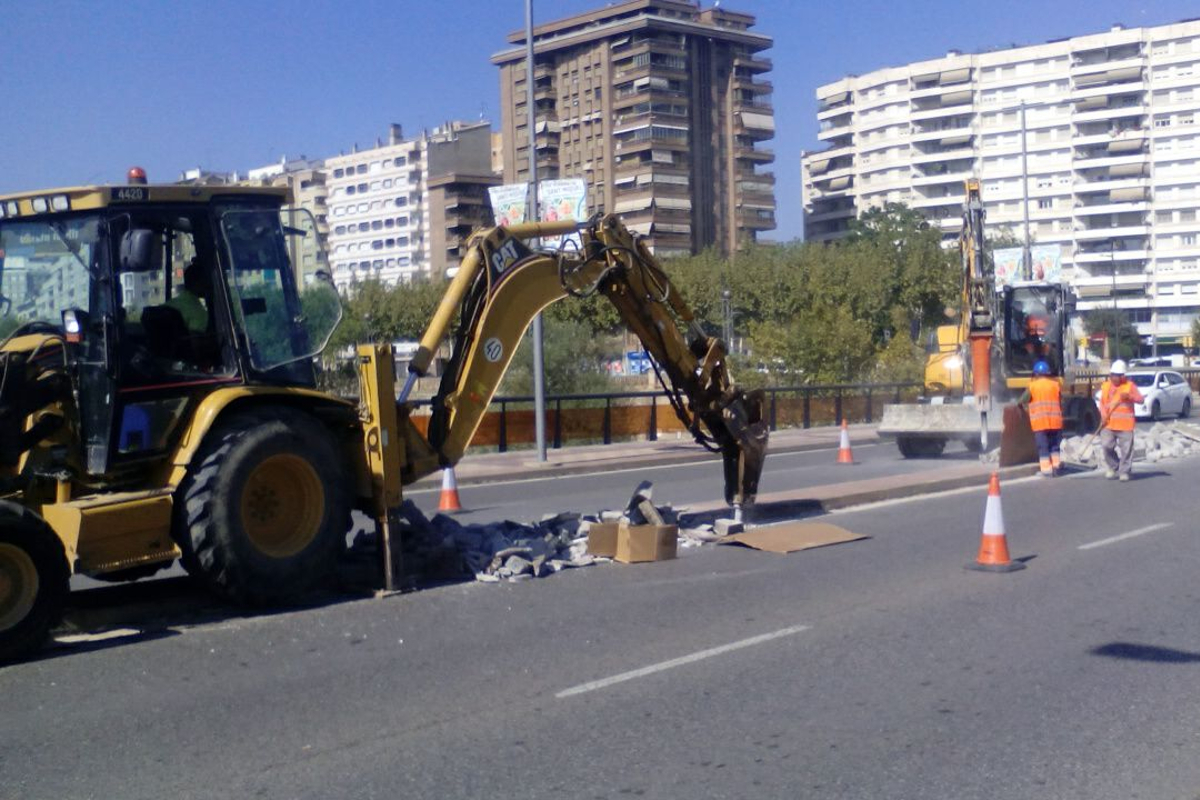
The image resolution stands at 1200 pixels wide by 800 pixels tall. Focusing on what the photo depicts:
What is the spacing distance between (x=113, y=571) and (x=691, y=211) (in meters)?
96.6

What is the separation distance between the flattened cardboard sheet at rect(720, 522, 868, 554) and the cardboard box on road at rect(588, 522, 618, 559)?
4.90 feet

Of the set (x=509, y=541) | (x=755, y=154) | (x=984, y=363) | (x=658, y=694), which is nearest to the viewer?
(x=658, y=694)

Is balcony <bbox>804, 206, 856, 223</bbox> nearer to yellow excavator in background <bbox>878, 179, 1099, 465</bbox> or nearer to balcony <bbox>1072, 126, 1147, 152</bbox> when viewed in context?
balcony <bbox>1072, 126, 1147, 152</bbox>

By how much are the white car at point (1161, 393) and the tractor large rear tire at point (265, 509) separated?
34160mm

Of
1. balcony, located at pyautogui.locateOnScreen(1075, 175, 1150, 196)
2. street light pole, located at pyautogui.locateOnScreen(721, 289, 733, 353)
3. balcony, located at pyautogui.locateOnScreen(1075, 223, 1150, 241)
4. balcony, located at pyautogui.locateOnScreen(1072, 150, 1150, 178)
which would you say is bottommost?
street light pole, located at pyautogui.locateOnScreen(721, 289, 733, 353)

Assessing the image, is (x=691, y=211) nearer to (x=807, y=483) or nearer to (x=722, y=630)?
(x=807, y=483)

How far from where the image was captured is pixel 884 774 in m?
6.11

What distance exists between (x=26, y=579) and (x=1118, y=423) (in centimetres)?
1556

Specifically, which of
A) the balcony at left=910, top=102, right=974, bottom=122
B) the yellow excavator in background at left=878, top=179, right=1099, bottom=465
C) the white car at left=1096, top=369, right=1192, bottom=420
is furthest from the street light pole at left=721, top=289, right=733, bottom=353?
the balcony at left=910, top=102, right=974, bottom=122

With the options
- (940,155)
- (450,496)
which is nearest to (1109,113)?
(940,155)

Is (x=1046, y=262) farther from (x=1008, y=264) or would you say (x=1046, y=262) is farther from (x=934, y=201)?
(x=934, y=201)

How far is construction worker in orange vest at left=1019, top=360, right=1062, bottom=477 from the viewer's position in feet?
63.4

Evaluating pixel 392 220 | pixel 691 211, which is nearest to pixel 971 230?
pixel 691 211

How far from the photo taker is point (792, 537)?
13.2 meters
